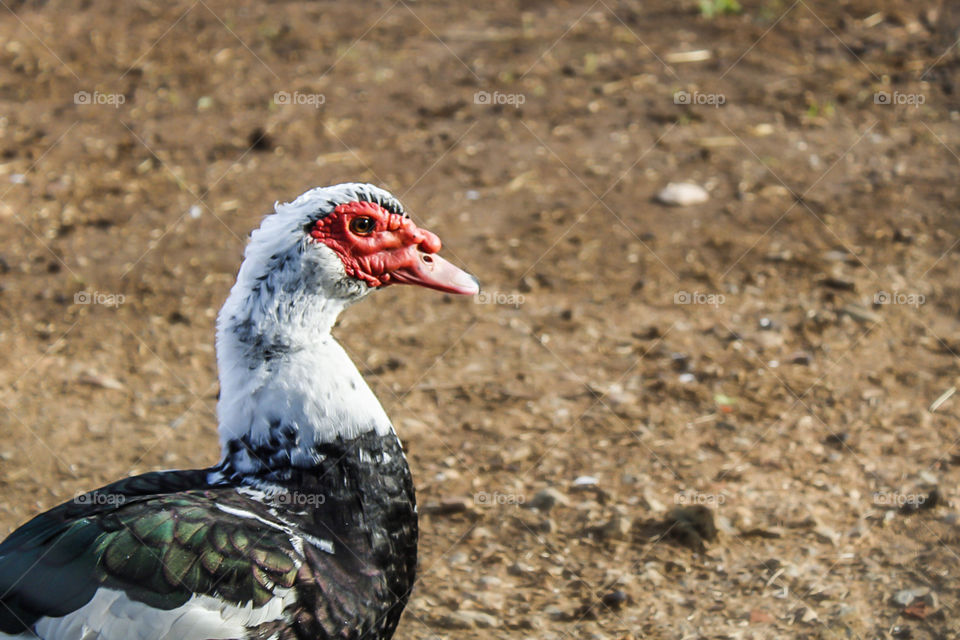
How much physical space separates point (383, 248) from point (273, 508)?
0.87 meters

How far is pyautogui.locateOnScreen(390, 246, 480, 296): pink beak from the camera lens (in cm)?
353

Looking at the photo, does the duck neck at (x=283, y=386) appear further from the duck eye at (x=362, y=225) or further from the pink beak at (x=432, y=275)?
the pink beak at (x=432, y=275)

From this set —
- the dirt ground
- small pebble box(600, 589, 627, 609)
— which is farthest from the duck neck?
small pebble box(600, 589, 627, 609)

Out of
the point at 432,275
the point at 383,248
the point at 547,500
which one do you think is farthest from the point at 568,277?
the point at 383,248

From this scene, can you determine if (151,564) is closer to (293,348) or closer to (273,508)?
(273,508)

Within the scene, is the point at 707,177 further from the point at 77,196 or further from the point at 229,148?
the point at 77,196

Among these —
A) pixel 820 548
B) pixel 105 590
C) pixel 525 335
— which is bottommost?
pixel 820 548

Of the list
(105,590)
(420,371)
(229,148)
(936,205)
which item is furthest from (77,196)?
(936,205)

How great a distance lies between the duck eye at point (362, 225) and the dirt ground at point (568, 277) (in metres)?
1.54

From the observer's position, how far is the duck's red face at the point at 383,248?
332 cm

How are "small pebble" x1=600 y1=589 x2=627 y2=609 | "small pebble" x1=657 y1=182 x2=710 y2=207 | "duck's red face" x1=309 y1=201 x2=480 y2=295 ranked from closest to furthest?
"duck's red face" x1=309 y1=201 x2=480 y2=295 < "small pebble" x1=600 y1=589 x2=627 y2=609 < "small pebble" x1=657 y1=182 x2=710 y2=207

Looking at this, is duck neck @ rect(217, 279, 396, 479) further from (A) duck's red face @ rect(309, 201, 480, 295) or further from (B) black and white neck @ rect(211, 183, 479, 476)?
(A) duck's red face @ rect(309, 201, 480, 295)

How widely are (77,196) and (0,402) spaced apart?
2.09 metres

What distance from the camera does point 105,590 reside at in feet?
9.52
